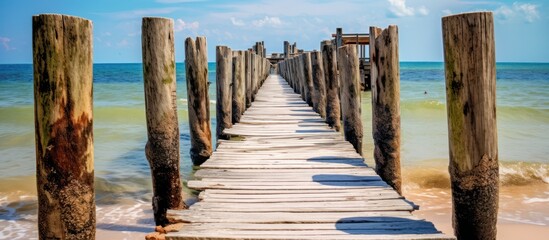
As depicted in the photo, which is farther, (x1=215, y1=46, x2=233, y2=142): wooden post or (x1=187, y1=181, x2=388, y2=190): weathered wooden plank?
(x1=215, y1=46, x2=233, y2=142): wooden post

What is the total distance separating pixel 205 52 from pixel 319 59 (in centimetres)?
354

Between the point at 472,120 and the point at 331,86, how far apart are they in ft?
18.9

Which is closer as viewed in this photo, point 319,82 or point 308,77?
point 319,82

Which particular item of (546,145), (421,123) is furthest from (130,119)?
(546,145)

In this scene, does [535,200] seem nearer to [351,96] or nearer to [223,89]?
[351,96]

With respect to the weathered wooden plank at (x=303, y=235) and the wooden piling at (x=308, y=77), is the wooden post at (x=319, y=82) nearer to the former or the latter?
the wooden piling at (x=308, y=77)

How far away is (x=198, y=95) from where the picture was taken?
275 inches

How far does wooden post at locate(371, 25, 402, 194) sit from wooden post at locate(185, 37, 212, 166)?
8.12ft

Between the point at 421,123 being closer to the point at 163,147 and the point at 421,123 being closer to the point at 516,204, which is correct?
the point at 516,204

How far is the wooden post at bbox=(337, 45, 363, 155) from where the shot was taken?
6.82 m

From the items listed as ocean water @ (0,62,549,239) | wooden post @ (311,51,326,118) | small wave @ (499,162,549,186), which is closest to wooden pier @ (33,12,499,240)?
ocean water @ (0,62,549,239)

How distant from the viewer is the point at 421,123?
60.8 feet

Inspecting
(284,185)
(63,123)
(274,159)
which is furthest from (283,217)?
(274,159)

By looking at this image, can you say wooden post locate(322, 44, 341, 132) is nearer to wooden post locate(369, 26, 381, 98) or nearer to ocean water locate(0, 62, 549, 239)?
ocean water locate(0, 62, 549, 239)
